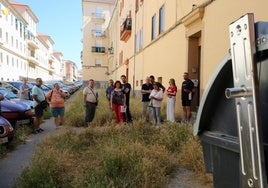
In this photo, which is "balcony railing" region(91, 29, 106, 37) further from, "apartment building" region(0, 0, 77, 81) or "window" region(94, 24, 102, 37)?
"apartment building" region(0, 0, 77, 81)

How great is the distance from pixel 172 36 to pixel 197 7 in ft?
11.6

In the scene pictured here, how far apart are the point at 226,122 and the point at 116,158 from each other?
3517 mm

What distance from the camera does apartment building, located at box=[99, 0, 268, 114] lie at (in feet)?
29.7

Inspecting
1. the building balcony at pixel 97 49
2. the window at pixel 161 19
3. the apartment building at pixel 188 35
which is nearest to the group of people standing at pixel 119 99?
the apartment building at pixel 188 35

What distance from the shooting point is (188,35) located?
12.2 m

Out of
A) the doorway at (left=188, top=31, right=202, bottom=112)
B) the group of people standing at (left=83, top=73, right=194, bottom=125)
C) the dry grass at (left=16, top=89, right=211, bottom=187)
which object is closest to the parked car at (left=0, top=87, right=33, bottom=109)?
the group of people standing at (left=83, top=73, right=194, bottom=125)

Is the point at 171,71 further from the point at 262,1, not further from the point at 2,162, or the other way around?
the point at 2,162

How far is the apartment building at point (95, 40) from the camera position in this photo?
6338cm

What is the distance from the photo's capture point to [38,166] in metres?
5.15

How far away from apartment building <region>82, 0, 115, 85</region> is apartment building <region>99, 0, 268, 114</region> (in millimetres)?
40700

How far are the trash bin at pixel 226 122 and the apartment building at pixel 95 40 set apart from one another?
61187 millimetres

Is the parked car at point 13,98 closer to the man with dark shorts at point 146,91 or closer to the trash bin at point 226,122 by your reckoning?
the man with dark shorts at point 146,91

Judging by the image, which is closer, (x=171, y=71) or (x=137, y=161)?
(x=137, y=161)

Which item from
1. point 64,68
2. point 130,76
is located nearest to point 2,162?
point 130,76
